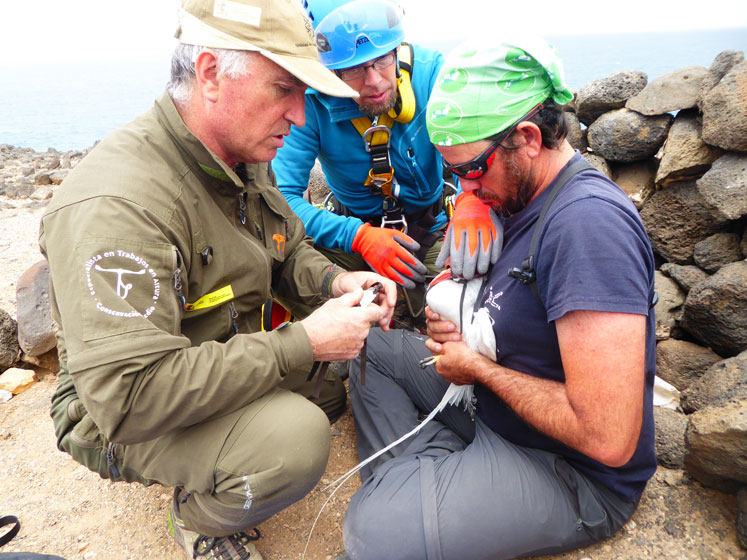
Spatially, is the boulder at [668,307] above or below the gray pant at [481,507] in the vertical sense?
below

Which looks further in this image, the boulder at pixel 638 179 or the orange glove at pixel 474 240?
the boulder at pixel 638 179

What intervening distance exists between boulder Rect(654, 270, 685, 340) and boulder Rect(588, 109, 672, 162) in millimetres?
1221

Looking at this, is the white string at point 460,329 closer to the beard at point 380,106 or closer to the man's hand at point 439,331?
the man's hand at point 439,331

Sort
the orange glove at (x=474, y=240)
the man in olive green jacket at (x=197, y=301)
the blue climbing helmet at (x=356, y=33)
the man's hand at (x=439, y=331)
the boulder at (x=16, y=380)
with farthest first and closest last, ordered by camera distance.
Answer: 1. the boulder at (x=16, y=380)
2. the blue climbing helmet at (x=356, y=33)
3. the man's hand at (x=439, y=331)
4. the orange glove at (x=474, y=240)
5. the man in olive green jacket at (x=197, y=301)

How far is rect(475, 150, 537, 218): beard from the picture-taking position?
7.59 ft

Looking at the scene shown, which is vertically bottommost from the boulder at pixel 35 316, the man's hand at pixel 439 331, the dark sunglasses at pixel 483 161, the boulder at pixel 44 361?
the boulder at pixel 44 361

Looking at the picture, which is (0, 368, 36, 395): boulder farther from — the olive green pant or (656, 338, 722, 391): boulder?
(656, 338, 722, 391): boulder

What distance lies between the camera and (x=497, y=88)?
2242mm

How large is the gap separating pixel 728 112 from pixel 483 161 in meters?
2.68

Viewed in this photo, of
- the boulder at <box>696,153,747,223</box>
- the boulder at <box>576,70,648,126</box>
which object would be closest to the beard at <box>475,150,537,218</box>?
the boulder at <box>696,153,747,223</box>

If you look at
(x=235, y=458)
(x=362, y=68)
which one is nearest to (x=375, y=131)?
(x=362, y=68)

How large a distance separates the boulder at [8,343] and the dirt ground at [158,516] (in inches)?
30.8

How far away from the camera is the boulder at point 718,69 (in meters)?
4.02

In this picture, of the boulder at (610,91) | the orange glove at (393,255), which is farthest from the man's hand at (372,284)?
the boulder at (610,91)
